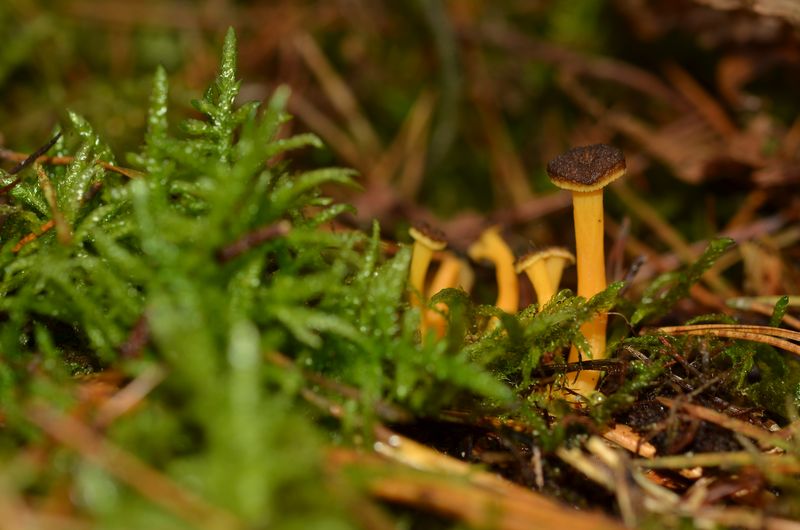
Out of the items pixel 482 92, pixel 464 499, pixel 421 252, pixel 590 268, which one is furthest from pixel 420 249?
pixel 482 92

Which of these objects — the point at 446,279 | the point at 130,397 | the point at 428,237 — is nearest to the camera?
the point at 130,397

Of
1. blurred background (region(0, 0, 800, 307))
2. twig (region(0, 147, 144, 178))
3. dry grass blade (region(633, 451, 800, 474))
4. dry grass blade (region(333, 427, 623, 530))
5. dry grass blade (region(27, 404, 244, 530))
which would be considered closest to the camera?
dry grass blade (region(27, 404, 244, 530))

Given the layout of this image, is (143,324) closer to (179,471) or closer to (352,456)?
(179,471)

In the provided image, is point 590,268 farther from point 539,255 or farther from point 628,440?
point 628,440

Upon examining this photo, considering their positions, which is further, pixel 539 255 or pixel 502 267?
pixel 502 267

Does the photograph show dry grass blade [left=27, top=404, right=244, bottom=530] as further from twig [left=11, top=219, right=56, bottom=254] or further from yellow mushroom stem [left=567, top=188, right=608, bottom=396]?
yellow mushroom stem [left=567, top=188, right=608, bottom=396]

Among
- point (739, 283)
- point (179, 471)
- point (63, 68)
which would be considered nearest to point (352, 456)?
point (179, 471)

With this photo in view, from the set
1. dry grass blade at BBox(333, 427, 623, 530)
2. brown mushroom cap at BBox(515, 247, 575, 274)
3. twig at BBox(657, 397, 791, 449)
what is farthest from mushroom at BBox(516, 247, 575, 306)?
dry grass blade at BBox(333, 427, 623, 530)
